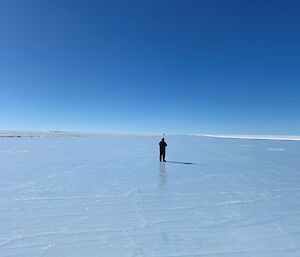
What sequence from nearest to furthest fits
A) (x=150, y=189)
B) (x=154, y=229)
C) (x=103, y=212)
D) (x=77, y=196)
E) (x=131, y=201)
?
(x=154, y=229)
(x=103, y=212)
(x=131, y=201)
(x=77, y=196)
(x=150, y=189)

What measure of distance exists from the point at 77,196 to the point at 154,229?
2.54m

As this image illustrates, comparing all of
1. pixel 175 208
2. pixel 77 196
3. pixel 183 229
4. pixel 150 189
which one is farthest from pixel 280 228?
pixel 77 196

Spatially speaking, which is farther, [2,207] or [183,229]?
[2,207]

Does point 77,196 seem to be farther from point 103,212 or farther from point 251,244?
point 251,244

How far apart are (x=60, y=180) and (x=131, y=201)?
3098 mm

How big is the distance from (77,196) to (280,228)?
3958 millimetres

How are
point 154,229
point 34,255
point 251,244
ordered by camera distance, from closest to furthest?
point 34,255, point 251,244, point 154,229

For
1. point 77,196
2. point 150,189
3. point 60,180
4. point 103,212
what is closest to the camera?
point 103,212

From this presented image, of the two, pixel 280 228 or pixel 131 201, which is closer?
pixel 280 228

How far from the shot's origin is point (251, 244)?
3.35m

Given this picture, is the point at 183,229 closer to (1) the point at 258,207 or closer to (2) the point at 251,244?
(2) the point at 251,244

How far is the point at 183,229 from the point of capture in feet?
12.6

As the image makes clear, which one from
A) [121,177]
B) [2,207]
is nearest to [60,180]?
[121,177]

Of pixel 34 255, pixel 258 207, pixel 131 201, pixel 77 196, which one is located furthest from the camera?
pixel 77 196
